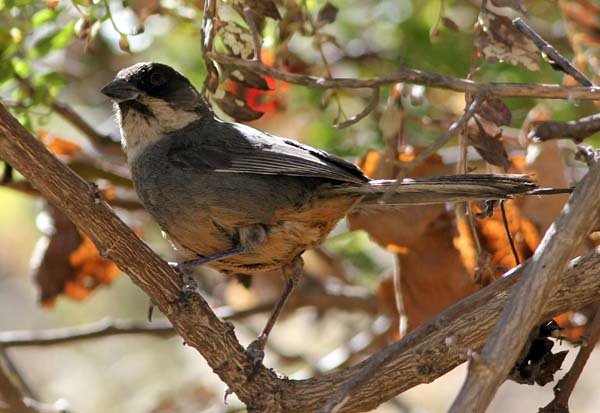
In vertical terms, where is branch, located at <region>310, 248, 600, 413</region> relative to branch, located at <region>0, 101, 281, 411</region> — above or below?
below

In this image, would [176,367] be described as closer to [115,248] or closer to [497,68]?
[497,68]

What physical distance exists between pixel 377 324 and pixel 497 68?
1.69 metres

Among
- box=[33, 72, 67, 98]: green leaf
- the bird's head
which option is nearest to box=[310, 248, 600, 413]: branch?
the bird's head

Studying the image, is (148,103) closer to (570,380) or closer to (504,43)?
(504,43)

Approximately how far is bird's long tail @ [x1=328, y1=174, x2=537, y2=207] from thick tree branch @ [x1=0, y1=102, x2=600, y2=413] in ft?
1.26

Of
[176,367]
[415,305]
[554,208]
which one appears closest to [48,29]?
[415,305]

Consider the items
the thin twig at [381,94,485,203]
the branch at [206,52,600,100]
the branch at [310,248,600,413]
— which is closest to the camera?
the thin twig at [381,94,485,203]

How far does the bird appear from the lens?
4070 millimetres

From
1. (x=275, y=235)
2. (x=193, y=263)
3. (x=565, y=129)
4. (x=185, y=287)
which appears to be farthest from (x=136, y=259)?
(x=565, y=129)

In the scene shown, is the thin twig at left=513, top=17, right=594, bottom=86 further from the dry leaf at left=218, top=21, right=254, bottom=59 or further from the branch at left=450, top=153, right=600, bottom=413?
the dry leaf at left=218, top=21, right=254, bottom=59

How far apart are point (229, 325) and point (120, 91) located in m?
1.30

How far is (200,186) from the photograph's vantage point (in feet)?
13.5

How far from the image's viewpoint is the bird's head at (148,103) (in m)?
4.36

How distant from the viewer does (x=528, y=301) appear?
2.49 meters
